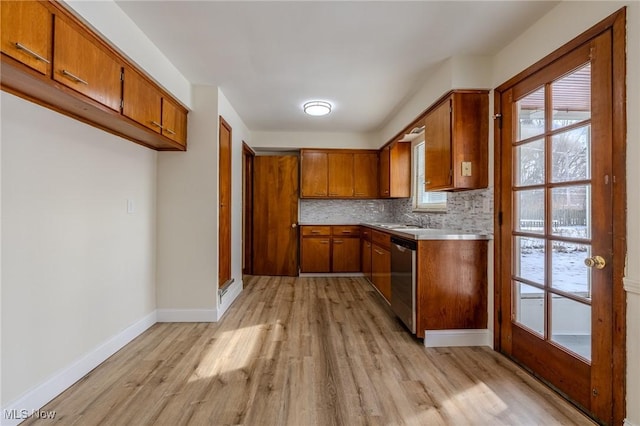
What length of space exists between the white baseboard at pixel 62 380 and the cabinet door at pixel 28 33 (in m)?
1.69

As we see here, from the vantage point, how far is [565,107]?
5.92 feet

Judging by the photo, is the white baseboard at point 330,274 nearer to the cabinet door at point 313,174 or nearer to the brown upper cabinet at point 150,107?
the cabinet door at point 313,174

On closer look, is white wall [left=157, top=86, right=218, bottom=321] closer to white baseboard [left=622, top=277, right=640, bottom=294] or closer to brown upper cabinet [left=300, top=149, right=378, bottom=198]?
brown upper cabinet [left=300, top=149, right=378, bottom=198]

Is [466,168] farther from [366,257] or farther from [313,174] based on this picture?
[313,174]

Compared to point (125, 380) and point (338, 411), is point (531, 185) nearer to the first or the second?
point (338, 411)

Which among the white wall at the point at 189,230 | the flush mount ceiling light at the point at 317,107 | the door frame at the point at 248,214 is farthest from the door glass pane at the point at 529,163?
the door frame at the point at 248,214

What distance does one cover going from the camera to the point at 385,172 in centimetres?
474

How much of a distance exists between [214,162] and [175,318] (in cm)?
165

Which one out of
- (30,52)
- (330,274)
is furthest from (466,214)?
(30,52)

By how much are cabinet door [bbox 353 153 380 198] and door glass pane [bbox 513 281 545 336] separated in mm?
3102

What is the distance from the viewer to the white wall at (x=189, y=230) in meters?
2.97

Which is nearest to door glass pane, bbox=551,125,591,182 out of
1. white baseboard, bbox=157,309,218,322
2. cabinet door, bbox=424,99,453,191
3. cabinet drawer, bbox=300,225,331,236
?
cabinet door, bbox=424,99,453,191

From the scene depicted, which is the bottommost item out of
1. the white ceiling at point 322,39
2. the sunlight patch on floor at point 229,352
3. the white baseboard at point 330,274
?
the sunlight patch on floor at point 229,352

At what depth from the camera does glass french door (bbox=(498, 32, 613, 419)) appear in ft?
5.06
